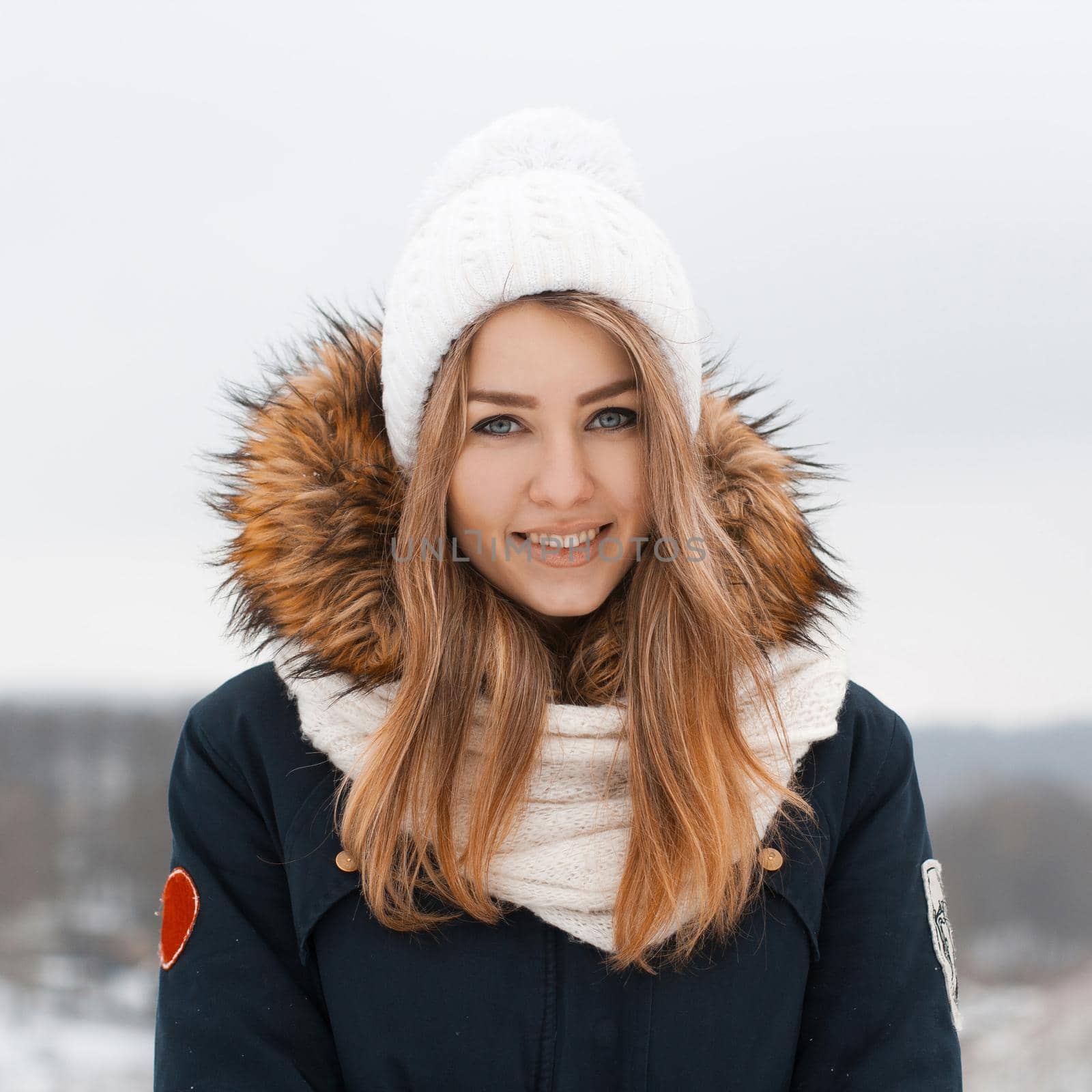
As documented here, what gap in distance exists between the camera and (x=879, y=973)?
1183 mm

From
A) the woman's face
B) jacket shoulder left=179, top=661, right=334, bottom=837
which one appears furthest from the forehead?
jacket shoulder left=179, top=661, right=334, bottom=837

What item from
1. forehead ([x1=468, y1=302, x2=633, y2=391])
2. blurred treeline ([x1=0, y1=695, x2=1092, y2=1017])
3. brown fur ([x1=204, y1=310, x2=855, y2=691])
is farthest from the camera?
blurred treeline ([x1=0, y1=695, x2=1092, y2=1017])

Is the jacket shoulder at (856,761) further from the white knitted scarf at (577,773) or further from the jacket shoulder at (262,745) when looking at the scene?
the jacket shoulder at (262,745)

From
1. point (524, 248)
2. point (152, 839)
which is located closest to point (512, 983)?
point (524, 248)

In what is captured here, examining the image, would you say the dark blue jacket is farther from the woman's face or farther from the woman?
the woman's face

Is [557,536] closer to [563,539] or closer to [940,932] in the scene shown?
[563,539]

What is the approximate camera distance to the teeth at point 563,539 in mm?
1168

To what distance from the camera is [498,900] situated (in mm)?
1166

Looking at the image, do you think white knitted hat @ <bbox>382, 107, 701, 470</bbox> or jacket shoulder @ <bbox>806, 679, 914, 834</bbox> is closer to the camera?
white knitted hat @ <bbox>382, 107, 701, 470</bbox>

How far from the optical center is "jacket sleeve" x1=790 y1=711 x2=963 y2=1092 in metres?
1.16

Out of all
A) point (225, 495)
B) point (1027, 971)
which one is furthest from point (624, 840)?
point (1027, 971)

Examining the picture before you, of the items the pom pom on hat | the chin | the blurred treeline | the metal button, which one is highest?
the pom pom on hat

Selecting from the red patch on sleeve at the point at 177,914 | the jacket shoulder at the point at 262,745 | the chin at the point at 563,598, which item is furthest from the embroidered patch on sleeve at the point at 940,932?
the red patch on sleeve at the point at 177,914

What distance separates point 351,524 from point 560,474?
10.8 inches
